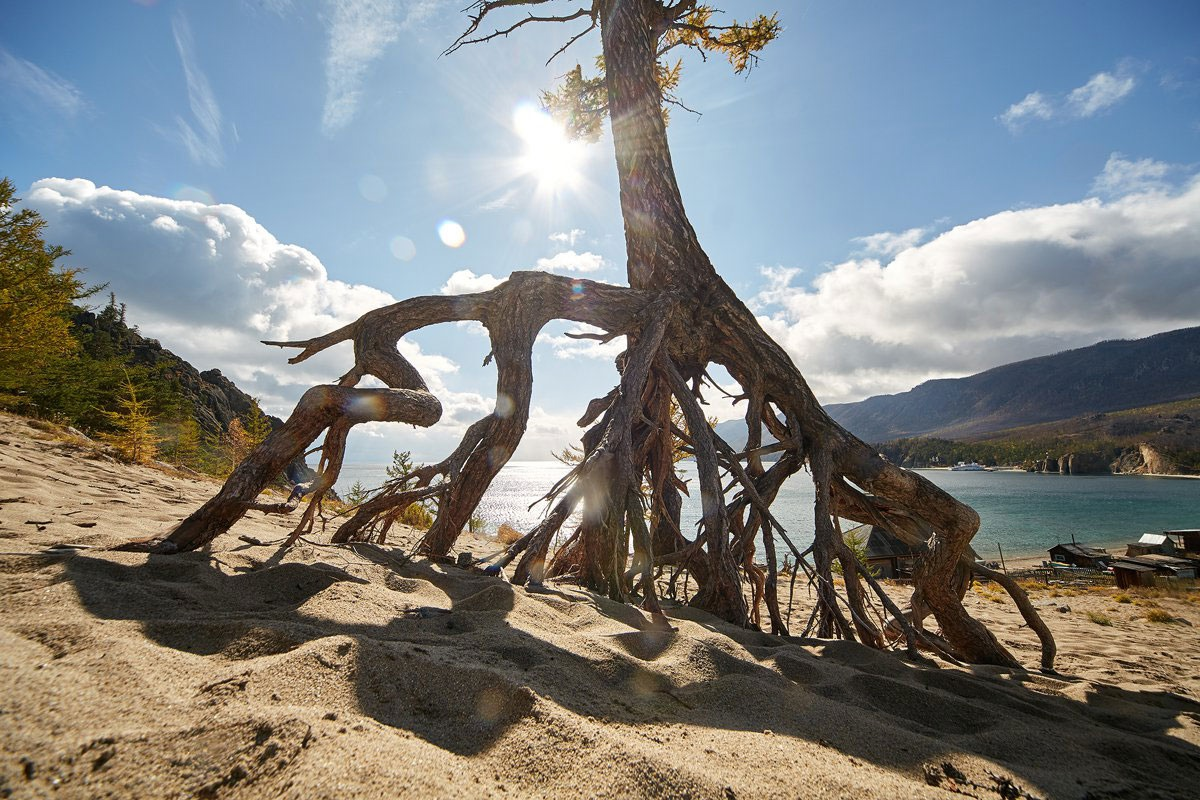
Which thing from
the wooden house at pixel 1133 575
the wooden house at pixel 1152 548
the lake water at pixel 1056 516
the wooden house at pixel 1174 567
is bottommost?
the lake water at pixel 1056 516

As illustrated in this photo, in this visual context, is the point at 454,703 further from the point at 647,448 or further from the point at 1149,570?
the point at 1149,570

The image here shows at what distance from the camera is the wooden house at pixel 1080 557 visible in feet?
88.5

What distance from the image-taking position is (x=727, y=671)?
211cm

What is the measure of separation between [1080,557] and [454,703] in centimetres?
4010

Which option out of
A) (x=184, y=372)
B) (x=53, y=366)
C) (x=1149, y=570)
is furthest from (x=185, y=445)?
(x=1149, y=570)

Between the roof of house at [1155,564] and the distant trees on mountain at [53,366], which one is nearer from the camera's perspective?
the distant trees on mountain at [53,366]

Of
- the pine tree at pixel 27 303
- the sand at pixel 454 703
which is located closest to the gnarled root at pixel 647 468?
the sand at pixel 454 703

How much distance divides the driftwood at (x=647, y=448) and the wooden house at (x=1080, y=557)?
111ft

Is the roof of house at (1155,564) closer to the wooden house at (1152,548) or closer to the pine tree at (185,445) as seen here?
the wooden house at (1152,548)

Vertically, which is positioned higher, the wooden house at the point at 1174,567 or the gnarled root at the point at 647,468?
the gnarled root at the point at 647,468

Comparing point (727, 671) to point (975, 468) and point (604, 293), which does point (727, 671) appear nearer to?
point (604, 293)

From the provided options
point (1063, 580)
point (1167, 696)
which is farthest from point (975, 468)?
point (1167, 696)

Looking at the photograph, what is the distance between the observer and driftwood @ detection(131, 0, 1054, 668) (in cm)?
336

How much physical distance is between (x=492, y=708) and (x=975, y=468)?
224m
